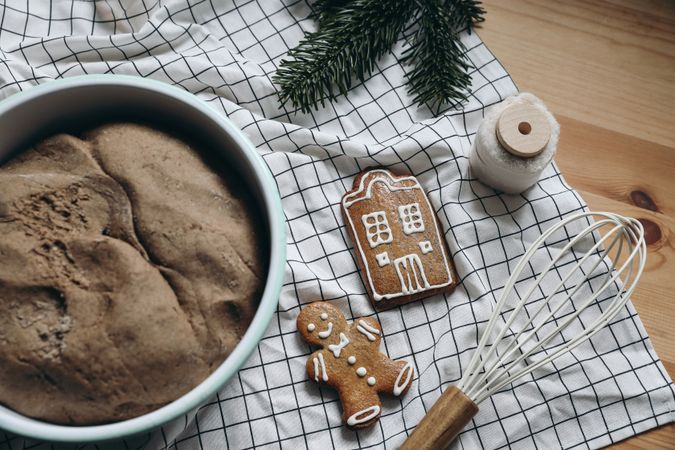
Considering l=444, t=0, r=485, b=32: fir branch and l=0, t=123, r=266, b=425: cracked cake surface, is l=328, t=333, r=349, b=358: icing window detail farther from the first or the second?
l=444, t=0, r=485, b=32: fir branch

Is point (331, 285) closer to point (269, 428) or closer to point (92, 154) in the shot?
point (269, 428)

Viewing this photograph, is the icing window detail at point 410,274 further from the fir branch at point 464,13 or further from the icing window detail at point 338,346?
the fir branch at point 464,13

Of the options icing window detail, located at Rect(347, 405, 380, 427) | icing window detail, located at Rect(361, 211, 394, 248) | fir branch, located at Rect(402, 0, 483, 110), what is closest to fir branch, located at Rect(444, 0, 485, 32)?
fir branch, located at Rect(402, 0, 483, 110)

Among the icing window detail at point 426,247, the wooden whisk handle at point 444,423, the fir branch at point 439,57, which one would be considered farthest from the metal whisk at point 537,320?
the fir branch at point 439,57

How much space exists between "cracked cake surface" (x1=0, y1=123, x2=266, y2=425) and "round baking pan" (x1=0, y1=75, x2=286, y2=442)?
0.06 ft

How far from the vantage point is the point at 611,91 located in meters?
0.90

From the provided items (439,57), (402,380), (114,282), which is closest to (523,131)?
(439,57)

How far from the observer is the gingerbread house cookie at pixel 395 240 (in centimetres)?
80

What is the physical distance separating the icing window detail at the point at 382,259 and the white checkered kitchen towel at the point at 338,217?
1.5 inches

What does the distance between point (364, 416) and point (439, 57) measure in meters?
0.47

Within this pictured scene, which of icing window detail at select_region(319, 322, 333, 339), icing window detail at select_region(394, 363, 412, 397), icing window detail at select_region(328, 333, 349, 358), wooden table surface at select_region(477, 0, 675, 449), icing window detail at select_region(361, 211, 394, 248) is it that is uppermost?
wooden table surface at select_region(477, 0, 675, 449)

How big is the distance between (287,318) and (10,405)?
332mm

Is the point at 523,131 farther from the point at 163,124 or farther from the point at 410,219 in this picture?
the point at 163,124

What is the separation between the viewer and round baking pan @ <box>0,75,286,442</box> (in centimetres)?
57
